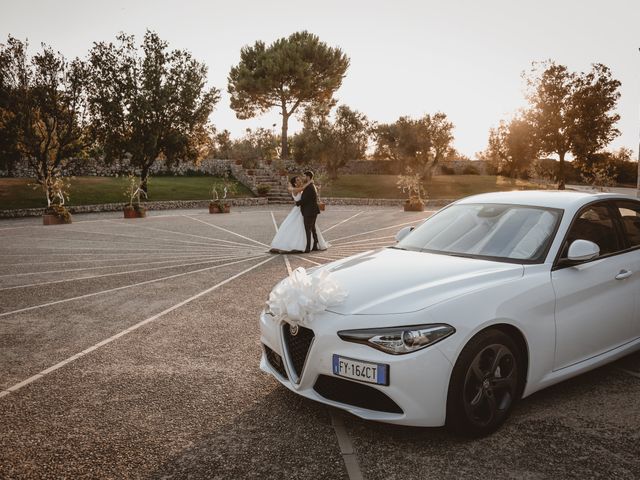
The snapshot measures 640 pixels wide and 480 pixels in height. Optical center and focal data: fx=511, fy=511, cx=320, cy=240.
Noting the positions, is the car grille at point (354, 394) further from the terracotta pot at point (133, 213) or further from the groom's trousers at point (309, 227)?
the terracotta pot at point (133, 213)

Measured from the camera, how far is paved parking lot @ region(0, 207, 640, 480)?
3117mm

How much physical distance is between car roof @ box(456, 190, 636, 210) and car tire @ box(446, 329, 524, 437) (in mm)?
1509

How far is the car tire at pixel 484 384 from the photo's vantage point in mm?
3162

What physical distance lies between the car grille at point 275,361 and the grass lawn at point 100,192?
2649 centimetres

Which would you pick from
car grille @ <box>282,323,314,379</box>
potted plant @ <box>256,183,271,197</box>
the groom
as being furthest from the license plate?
potted plant @ <box>256,183,271,197</box>

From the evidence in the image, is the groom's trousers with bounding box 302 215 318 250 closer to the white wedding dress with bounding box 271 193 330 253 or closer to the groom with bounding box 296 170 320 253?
the groom with bounding box 296 170 320 253

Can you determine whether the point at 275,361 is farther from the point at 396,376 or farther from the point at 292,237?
the point at 292,237

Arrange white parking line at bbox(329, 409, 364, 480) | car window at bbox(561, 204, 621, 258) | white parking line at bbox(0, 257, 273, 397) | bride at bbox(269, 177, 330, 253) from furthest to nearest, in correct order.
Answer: bride at bbox(269, 177, 330, 253) < white parking line at bbox(0, 257, 273, 397) < car window at bbox(561, 204, 621, 258) < white parking line at bbox(329, 409, 364, 480)

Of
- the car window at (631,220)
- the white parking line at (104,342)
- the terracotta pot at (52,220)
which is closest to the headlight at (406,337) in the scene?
the car window at (631,220)

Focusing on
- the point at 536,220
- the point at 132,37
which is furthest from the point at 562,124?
the point at 536,220

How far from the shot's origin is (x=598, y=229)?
4375 mm

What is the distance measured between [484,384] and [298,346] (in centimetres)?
126

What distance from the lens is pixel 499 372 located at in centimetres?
340

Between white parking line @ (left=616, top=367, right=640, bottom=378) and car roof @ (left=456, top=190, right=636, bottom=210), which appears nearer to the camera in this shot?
car roof @ (left=456, top=190, right=636, bottom=210)
